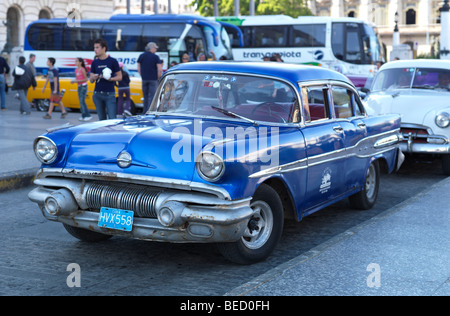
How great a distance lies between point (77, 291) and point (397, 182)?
6.39 meters

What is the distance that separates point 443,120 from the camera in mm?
10234

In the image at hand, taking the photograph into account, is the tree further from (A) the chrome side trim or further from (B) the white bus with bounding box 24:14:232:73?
(A) the chrome side trim

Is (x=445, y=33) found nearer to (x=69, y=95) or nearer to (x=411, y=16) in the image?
(x=69, y=95)

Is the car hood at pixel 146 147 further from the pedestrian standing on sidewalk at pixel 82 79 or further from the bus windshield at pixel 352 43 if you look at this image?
the bus windshield at pixel 352 43

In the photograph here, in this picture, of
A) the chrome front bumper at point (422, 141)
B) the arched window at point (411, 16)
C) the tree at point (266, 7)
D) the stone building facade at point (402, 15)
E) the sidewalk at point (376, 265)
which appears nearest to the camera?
the sidewalk at point (376, 265)

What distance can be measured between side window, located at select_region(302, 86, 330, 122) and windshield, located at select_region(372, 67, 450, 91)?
17.0 feet

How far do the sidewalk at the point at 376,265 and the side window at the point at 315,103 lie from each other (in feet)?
3.63

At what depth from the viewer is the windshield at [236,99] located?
6094 millimetres

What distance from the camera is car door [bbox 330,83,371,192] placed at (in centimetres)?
689

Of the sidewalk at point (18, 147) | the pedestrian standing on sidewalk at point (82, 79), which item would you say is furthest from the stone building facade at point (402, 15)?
the sidewalk at point (18, 147)

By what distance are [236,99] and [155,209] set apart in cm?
158

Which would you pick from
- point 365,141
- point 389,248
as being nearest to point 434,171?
point 365,141

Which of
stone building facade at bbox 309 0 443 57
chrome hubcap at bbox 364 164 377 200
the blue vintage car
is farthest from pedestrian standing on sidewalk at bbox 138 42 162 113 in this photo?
stone building facade at bbox 309 0 443 57

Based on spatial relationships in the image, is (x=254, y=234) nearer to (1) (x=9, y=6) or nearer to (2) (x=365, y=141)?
(2) (x=365, y=141)
